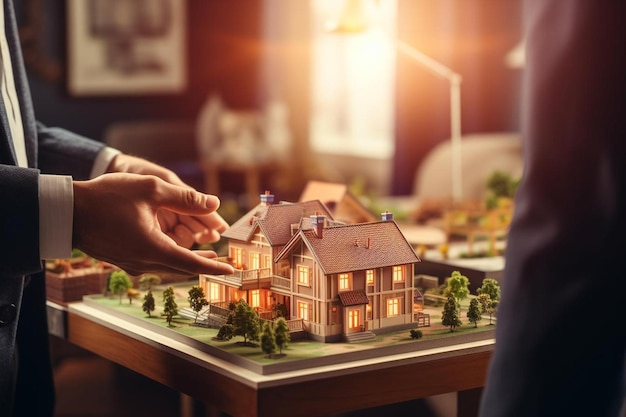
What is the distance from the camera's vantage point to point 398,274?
1636mm

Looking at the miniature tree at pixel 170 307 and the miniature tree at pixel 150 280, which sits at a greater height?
the miniature tree at pixel 150 280

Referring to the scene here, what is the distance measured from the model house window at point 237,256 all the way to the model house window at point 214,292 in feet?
0.20

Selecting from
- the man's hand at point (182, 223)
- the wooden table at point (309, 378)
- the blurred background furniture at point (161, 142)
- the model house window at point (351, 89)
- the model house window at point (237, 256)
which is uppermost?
the model house window at point (351, 89)

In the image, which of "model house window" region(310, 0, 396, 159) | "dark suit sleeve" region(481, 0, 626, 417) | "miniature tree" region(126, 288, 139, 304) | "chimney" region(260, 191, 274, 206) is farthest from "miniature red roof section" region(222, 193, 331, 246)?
"model house window" region(310, 0, 396, 159)

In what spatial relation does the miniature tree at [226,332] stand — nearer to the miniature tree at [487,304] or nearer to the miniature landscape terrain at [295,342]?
the miniature landscape terrain at [295,342]

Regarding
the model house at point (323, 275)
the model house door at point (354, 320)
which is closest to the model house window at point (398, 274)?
the model house at point (323, 275)

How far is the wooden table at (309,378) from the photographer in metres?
1.39

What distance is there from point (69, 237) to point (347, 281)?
0.44m

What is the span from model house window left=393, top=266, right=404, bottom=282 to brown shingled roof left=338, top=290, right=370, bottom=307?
7 centimetres

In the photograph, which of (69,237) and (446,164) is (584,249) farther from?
(446,164)

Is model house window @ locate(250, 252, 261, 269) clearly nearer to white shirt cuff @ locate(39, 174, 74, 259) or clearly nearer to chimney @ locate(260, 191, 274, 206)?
chimney @ locate(260, 191, 274, 206)

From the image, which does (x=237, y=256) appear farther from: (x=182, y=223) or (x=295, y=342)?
(x=295, y=342)

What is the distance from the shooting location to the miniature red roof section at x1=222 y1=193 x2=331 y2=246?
5.49ft

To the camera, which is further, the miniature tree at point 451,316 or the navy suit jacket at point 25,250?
the miniature tree at point 451,316
